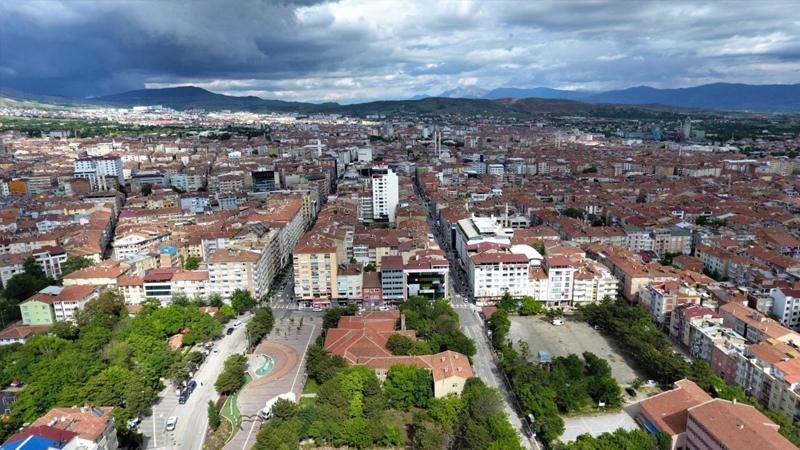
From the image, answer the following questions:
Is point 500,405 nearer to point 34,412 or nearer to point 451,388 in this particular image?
point 451,388

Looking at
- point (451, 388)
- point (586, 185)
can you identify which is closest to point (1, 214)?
point (451, 388)

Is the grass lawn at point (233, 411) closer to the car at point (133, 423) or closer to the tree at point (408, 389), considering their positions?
the car at point (133, 423)

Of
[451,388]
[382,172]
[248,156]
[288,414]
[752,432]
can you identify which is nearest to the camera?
[752,432]

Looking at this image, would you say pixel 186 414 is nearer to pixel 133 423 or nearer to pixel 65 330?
pixel 133 423

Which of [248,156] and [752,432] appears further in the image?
[248,156]

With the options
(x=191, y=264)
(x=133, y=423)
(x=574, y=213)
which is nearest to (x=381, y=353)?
(x=133, y=423)

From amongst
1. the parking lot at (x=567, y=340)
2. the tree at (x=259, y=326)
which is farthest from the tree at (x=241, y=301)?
the parking lot at (x=567, y=340)

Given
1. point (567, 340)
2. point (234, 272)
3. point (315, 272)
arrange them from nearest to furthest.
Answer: point (567, 340), point (315, 272), point (234, 272)
